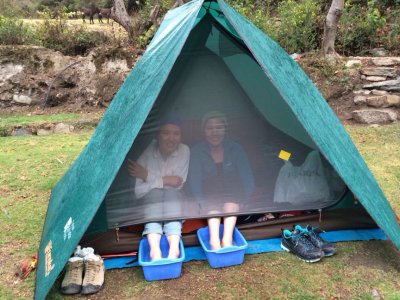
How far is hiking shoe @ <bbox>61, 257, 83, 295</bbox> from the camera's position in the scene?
2248 mm

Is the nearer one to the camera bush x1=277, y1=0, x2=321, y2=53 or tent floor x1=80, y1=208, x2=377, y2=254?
tent floor x1=80, y1=208, x2=377, y2=254

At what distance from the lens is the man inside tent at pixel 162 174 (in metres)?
2.66

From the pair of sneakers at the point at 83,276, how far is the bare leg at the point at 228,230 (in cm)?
74

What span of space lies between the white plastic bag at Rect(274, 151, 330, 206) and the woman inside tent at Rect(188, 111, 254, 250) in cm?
22

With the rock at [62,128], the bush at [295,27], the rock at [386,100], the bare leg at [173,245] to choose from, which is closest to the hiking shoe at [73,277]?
the bare leg at [173,245]

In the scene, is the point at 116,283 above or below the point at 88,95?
below

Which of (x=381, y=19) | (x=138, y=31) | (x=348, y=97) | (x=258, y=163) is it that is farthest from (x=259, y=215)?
(x=138, y=31)

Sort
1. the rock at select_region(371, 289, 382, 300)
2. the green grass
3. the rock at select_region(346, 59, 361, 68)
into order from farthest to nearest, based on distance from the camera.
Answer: the rock at select_region(346, 59, 361, 68) → the green grass → the rock at select_region(371, 289, 382, 300)

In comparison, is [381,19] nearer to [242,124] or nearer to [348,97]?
[348,97]

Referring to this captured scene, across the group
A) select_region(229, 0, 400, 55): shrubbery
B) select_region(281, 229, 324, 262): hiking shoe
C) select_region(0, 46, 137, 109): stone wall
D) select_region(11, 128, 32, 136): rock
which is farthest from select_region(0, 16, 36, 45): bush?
select_region(281, 229, 324, 262): hiking shoe

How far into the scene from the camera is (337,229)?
2869 millimetres

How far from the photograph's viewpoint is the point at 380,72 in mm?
6258

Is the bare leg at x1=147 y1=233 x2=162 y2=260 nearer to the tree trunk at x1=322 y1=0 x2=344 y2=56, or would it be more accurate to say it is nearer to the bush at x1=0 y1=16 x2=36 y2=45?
the tree trunk at x1=322 y1=0 x2=344 y2=56

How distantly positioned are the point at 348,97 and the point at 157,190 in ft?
14.9
